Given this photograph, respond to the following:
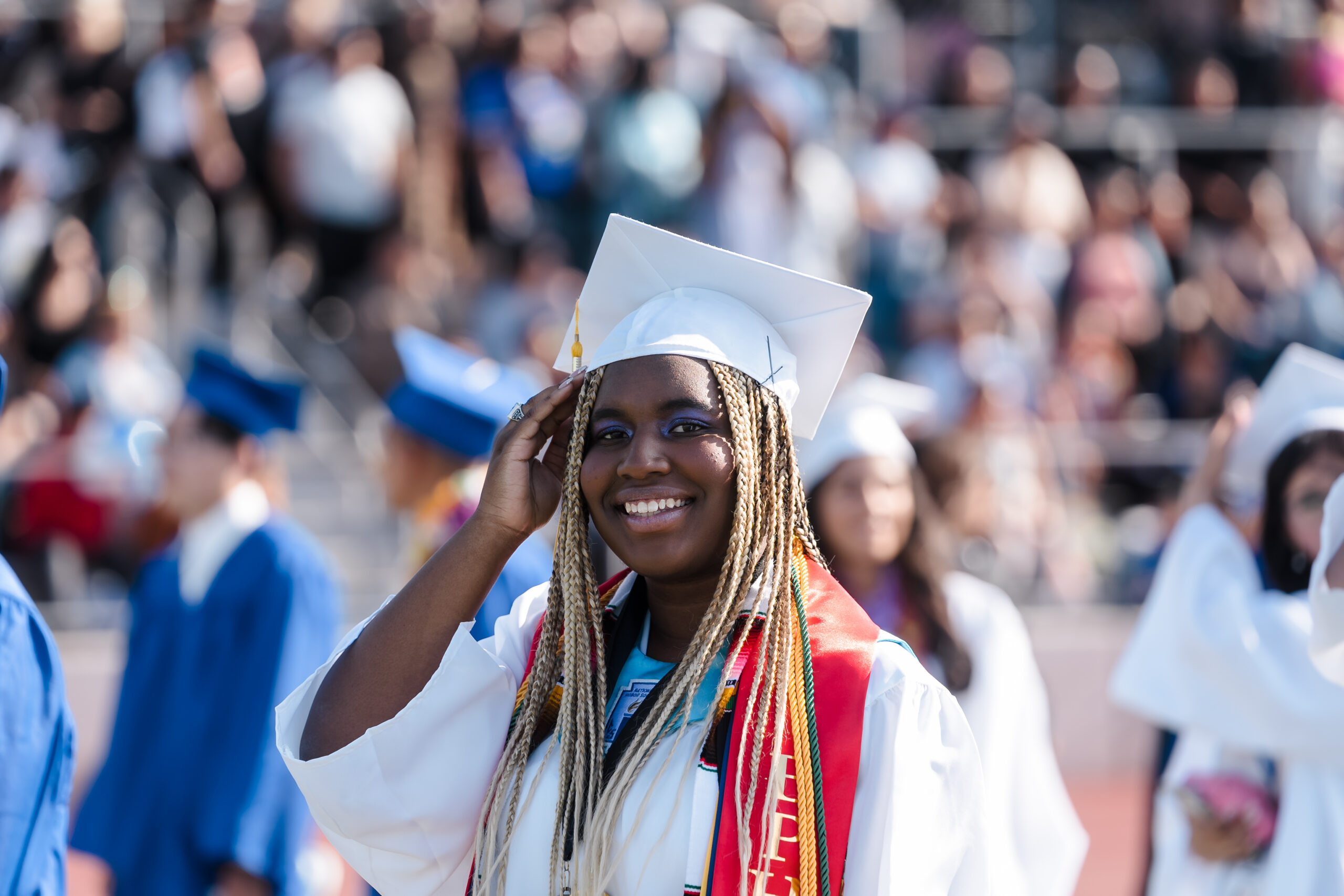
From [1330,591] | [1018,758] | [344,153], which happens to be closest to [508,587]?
[1018,758]

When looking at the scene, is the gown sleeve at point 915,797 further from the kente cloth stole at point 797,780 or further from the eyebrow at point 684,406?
the eyebrow at point 684,406

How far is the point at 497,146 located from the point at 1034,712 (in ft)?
20.6

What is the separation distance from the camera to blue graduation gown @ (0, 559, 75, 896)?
2.73 metres

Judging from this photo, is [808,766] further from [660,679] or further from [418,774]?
[418,774]

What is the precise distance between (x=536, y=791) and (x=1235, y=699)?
185 cm

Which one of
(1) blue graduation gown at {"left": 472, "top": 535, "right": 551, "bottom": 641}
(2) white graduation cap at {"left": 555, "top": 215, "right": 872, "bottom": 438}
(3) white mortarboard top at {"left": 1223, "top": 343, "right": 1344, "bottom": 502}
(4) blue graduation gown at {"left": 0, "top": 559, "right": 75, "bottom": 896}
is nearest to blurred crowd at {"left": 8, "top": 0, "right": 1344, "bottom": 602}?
(3) white mortarboard top at {"left": 1223, "top": 343, "right": 1344, "bottom": 502}

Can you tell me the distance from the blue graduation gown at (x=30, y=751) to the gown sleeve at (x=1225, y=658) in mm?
2430

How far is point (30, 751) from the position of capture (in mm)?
2770

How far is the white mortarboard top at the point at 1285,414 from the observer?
11.5ft

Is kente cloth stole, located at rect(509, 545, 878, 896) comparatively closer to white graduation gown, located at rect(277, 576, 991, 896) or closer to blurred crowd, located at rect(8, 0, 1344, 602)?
white graduation gown, located at rect(277, 576, 991, 896)

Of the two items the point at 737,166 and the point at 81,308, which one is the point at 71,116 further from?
the point at 737,166

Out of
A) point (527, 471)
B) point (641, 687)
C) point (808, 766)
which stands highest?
point (527, 471)

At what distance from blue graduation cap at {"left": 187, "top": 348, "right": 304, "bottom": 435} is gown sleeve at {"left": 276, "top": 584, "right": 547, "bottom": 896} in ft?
7.31

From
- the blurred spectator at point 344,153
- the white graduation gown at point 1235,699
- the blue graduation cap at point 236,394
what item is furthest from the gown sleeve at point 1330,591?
the blurred spectator at point 344,153
